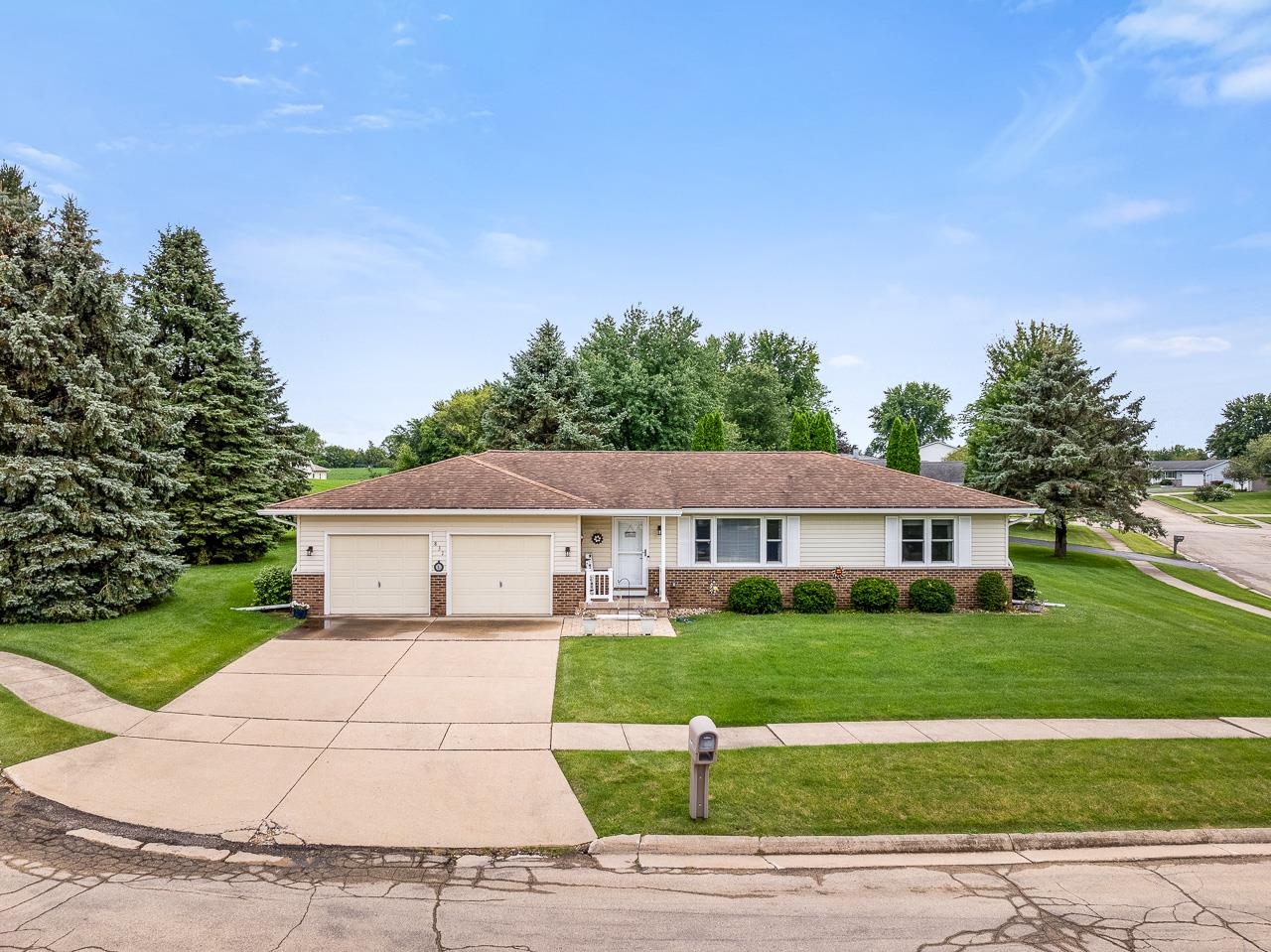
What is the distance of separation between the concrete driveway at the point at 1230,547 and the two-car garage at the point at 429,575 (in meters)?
26.7

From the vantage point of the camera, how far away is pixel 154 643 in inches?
479

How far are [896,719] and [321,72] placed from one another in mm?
21669

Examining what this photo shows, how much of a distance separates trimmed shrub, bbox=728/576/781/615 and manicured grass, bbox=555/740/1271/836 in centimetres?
799

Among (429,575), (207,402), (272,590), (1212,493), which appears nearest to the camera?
(429,575)

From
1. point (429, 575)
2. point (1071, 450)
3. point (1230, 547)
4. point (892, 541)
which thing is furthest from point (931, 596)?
point (1230, 547)

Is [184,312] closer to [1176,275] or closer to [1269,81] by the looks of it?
[1269,81]

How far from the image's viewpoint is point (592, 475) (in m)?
19.3

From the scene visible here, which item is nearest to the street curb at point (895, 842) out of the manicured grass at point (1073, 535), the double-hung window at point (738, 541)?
the double-hung window at point (738, 541)

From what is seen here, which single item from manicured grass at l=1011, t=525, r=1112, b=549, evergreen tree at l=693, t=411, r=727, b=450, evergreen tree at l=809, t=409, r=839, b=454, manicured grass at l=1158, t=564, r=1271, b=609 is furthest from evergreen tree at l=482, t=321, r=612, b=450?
manicured grass at l=1158, t=564, r=1271, b=609

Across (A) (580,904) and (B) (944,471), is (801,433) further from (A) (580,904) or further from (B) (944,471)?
(A) (580,904)

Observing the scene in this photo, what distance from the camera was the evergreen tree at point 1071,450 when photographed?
88.3ft

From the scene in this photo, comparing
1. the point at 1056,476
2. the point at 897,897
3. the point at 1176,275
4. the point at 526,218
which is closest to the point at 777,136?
the point at 526,218

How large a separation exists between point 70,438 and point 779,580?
54.0 feet

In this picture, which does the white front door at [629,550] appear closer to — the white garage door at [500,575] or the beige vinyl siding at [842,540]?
the white garage door at [500,575]
